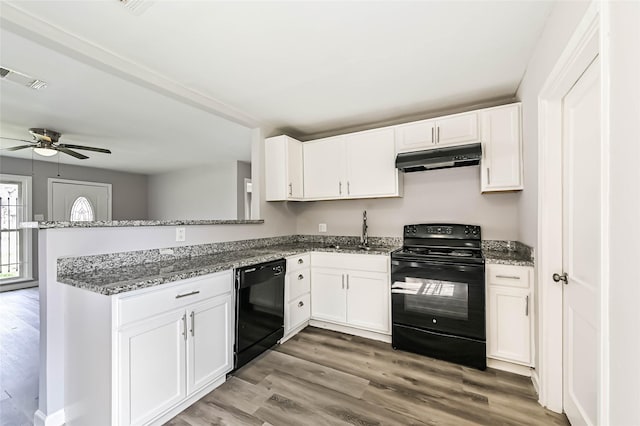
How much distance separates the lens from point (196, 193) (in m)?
6.29

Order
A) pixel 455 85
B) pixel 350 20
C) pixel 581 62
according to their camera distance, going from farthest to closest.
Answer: pixel 455 85 < pixel 350 20 < pixel 581 62

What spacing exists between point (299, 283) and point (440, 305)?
1.34 m

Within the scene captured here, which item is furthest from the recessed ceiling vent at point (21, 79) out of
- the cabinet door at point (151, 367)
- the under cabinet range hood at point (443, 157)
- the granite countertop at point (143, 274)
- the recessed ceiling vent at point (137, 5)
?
the under cabinet range hood at point (443, 157)

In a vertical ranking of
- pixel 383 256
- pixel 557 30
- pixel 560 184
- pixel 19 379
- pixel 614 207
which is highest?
pixel 557 30

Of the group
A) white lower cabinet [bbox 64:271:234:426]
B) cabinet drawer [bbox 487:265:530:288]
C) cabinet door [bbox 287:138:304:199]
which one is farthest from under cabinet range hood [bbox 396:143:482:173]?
white lower cabinet [bbox 64:271:234:426]

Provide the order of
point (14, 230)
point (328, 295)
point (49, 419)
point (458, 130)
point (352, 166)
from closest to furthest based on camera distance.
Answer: point (49, 419) → point (458, 130) → point (328, 295) → point (352, 166) → point (14, 230)

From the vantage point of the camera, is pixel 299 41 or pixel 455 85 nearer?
pixel 299 41

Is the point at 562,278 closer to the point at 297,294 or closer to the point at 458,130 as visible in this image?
the point at 458,130

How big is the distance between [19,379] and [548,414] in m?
3.75

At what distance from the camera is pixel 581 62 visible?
125cm

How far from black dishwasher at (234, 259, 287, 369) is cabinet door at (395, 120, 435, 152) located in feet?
5.54

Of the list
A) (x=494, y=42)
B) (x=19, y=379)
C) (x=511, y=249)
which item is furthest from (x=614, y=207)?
(x=19, y=379)

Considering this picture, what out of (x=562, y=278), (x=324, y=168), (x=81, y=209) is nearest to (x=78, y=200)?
(x=81, y=209)

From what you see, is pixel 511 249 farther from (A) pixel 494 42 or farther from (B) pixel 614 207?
(B) pixel 614 207
